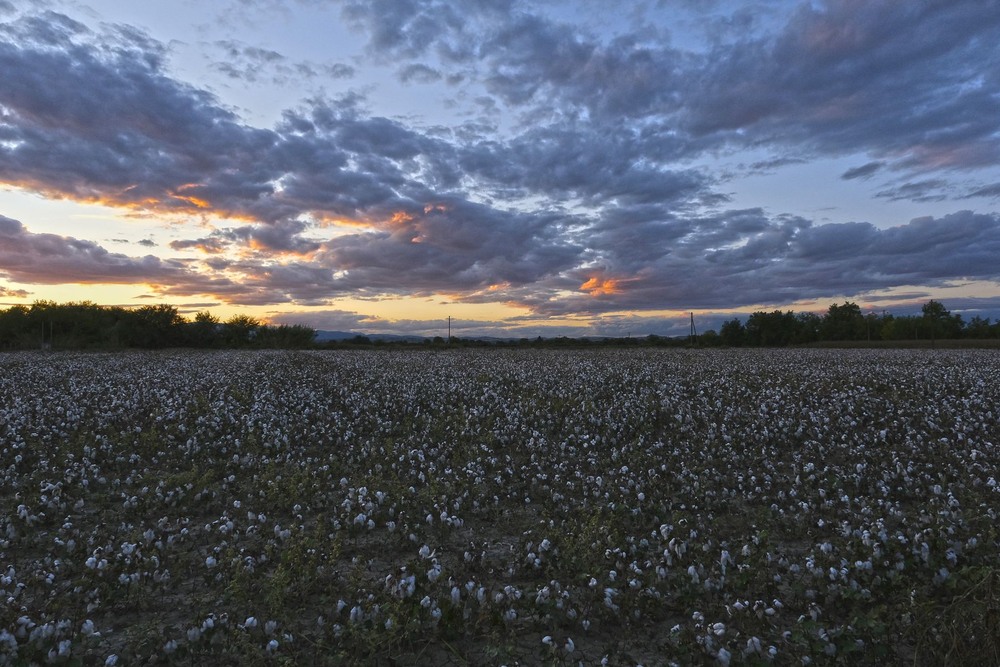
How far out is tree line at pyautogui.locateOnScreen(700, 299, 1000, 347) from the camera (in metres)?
101

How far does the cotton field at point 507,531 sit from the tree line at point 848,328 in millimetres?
84772

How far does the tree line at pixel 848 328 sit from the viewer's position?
10138 centimetres

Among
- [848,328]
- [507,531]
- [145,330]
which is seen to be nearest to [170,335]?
[145,330]

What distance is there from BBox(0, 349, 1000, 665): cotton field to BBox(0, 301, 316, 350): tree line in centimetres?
5551

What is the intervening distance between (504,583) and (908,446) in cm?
1001

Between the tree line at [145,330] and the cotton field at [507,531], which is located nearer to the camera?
the cotton field at [507,531]

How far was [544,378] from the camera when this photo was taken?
2416 cm

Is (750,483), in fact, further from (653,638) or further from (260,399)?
(260,399)

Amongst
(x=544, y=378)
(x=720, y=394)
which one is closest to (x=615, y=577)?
(x=720, y=394)

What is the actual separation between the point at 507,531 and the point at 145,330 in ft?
246

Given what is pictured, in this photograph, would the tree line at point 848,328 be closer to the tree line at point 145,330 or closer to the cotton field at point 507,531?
the tree line at point 145,330

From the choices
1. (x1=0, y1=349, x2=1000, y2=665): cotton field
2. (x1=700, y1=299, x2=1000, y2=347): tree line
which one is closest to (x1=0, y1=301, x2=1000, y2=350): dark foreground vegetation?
(x1=700, y1=299, x2=1000, y2=347): tree line

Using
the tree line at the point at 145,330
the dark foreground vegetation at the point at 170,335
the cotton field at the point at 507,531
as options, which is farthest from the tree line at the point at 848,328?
the cotton field at the point at 507,531

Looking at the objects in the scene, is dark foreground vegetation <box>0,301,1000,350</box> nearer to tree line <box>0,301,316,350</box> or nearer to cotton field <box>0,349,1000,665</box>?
tree line <box>0,301,316,350</box>
